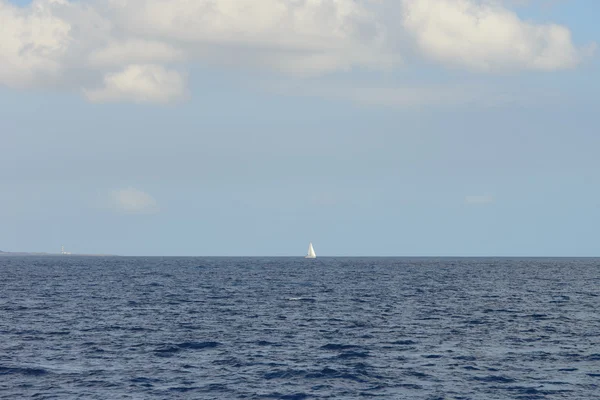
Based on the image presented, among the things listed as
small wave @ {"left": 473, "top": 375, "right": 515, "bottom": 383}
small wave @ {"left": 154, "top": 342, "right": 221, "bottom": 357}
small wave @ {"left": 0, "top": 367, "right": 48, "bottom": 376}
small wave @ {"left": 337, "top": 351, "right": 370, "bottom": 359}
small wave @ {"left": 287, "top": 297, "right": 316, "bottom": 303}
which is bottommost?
small wave @ {"left": 473, "top": 375, "right": 515, "bottom": 383}

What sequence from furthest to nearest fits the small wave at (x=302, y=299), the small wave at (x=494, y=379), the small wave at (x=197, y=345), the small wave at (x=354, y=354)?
the small wave at (x=302, y=299) < the small wave at (x=197, y=345) < the small wave at (x=354, y=354) < the small wave at (x=494, y=379)

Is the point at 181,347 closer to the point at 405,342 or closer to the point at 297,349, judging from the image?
the point at 297,349

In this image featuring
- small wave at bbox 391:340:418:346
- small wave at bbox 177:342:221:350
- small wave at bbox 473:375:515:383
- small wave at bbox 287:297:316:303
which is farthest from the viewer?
small wave at bbox 287:297:316:303

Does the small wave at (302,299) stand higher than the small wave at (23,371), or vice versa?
the small wave at (302,299)

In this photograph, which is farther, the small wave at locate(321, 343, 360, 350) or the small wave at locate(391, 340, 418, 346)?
the small wave at locate(391, 340, 418, 346)

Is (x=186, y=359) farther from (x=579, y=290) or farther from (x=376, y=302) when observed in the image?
(x=579, y=290)

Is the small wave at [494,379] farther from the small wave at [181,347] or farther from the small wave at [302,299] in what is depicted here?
the small wave at [302,299]

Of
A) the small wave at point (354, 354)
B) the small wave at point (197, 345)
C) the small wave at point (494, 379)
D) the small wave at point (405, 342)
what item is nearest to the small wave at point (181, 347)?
the small wave at point (197, 345)

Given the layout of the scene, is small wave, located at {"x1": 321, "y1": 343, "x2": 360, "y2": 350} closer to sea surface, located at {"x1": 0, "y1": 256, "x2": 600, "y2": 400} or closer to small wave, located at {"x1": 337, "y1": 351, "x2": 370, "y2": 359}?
sea surface, located at {"x1": 0, "y1": 256, "x2": 600, "y2": 400}

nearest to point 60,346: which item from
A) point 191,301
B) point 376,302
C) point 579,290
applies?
point 191,301

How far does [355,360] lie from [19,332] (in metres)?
34.3

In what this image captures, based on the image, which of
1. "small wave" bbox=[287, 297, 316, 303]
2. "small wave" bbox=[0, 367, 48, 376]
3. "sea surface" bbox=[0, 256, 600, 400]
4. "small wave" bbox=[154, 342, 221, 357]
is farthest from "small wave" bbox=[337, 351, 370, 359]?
"small wave" bbox=[287, 297, 316, 303]

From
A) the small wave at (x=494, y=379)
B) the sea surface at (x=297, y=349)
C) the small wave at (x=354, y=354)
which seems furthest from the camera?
the small wave at (x=354, y=354)

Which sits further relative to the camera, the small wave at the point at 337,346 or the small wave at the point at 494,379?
the small wave at the point at 337,346
